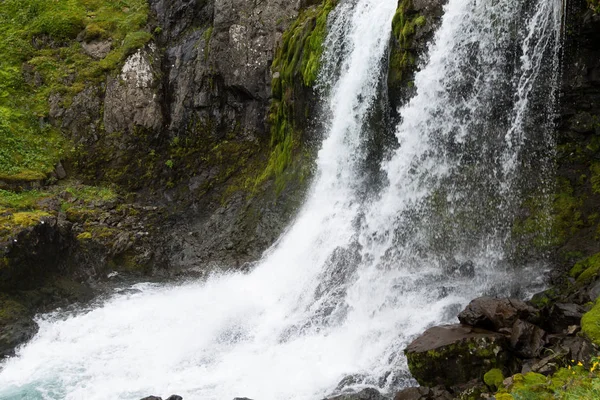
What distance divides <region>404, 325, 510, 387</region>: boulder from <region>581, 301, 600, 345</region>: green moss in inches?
45.7

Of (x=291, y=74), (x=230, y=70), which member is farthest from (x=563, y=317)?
(x=230, y=70)

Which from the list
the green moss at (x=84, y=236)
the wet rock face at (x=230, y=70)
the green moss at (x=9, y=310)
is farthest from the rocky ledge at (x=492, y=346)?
the wet rock face at (x=230, y=70)

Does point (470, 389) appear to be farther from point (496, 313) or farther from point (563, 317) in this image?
point (563, 317)

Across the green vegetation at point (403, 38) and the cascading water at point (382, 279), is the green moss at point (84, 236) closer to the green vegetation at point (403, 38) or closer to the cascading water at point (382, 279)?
the cascading water at point (382, 279)

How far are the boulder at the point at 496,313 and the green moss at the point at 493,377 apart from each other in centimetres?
86

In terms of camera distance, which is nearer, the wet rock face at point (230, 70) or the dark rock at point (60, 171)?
the wet rock face at point (230, 70)

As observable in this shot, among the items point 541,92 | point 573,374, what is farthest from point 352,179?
point 573,374

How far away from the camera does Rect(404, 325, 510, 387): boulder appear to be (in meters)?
8.49

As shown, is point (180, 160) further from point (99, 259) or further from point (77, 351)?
point (77, 351)

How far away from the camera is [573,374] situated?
6551mm

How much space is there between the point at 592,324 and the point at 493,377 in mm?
1559

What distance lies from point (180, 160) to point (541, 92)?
1265 centimetres

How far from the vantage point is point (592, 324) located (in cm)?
782

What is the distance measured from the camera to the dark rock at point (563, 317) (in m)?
8.77
